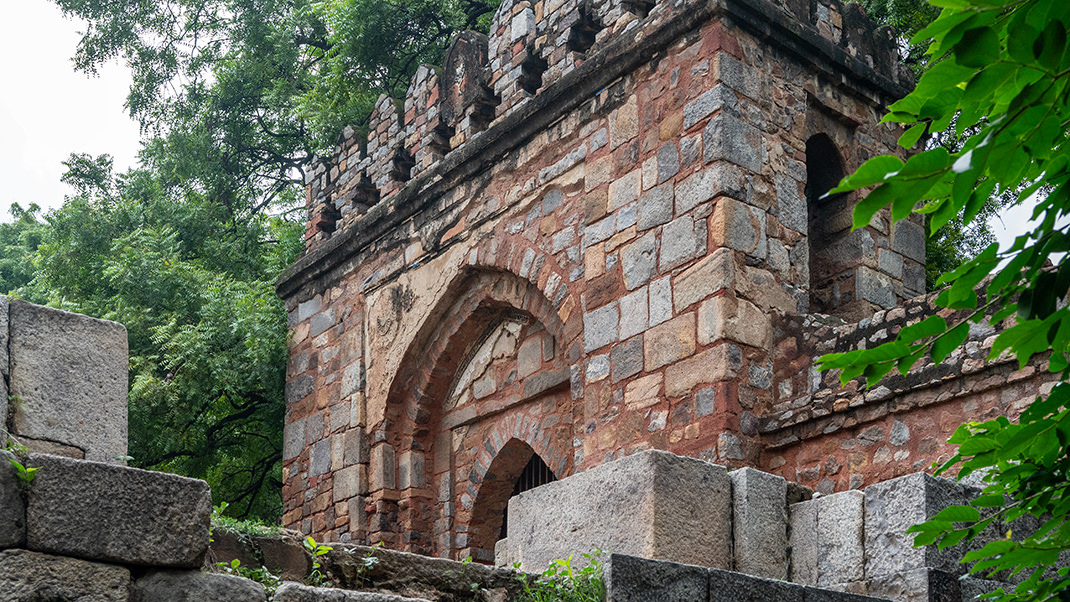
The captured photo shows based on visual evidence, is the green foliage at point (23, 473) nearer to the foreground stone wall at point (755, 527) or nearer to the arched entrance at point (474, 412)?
the foreground stone wall at point (755, 527)

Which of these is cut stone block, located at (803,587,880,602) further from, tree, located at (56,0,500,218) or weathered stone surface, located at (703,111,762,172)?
tree, located at (56,0,500,218)

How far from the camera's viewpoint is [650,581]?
345 centimetres

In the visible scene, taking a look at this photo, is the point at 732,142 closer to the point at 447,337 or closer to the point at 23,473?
the point at 447,337

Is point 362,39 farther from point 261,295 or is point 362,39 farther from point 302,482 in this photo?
point 302,482

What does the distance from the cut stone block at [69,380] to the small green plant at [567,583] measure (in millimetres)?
1250

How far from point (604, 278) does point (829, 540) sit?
338 centimetres

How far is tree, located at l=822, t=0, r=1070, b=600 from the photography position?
2000 millimetres

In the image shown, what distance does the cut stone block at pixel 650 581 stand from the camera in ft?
11.2

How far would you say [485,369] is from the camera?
866 cm

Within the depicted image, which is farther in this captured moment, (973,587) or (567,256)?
(567,256)

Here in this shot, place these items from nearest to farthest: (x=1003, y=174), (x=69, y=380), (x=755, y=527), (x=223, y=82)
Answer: (x=1003, y=174) → (x=69, y=380) → (x=755, y=527) → (x=223, y=82)

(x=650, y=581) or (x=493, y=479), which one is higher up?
(x=493, y=479)

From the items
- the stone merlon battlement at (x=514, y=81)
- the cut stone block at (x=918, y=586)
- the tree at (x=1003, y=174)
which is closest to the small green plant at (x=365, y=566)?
the cut stone block at (x=918, y=586)

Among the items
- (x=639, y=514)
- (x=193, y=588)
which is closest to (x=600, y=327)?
(x=639, y=514)
